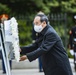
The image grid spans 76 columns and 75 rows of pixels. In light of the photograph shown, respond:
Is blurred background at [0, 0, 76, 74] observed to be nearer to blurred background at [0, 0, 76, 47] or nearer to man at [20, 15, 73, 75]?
blurred background at [0, 0, 76, 47]

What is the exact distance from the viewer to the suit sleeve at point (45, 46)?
6961 mm

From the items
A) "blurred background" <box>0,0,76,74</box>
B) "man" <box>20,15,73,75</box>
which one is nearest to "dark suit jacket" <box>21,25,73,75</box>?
"man" <box>20,15,73,75</box>

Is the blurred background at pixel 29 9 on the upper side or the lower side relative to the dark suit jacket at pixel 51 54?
lower

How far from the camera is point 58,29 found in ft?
57.0

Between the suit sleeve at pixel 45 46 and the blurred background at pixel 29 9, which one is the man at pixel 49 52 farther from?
the blurred background at pixel 29 9

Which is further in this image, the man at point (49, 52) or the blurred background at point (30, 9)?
the blurred background at point (30, 9)

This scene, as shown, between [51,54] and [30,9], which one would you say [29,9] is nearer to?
[30,9]

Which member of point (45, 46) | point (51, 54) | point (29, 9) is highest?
point (45, 46)

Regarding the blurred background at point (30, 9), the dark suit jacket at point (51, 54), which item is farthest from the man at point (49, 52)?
the blurred background at point (30, 9)

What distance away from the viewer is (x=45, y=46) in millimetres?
6980

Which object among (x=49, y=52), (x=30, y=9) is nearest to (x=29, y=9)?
(x=30, y=9)

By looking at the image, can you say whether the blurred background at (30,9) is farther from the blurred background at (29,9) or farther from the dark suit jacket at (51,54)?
the dark suit jacket at (51,54)

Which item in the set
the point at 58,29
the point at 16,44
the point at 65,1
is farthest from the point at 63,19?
the point at 16,44

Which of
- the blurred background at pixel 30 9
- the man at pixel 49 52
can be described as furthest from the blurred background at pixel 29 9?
the man at pixel 49 52
